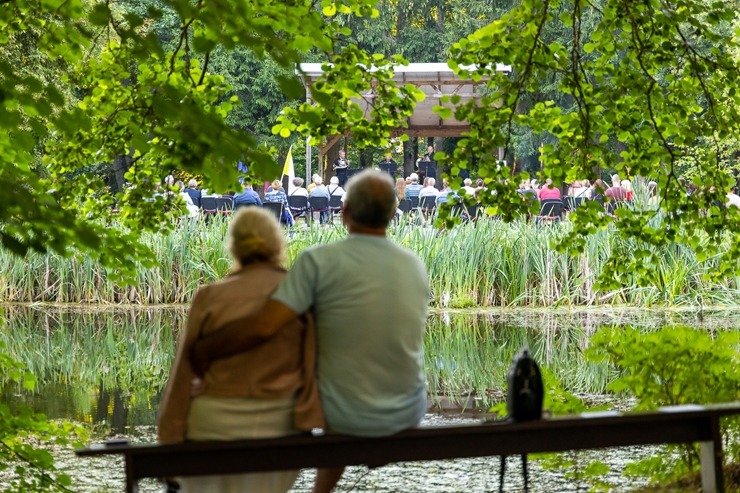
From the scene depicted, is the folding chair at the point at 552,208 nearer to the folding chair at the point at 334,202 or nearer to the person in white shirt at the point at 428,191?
the person in white shirt at the point at 428,191

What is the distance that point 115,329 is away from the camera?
539 inches

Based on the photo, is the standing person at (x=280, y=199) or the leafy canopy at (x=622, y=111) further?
the standing person at (x=280, y=199)

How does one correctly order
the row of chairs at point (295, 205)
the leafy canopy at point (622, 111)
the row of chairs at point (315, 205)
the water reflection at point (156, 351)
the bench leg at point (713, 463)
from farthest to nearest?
1. the row of chairs at point (315, 205)
2. the row of chairs at point (295, 205)
3. the water reflection at point (156, 351)
4. the leafy canopy at point (622, 111)
5. the bench leg at point (713, 463)

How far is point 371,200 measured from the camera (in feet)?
11.8

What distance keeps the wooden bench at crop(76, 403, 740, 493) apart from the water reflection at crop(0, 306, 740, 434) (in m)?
5.08

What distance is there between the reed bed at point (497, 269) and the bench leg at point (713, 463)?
9.98 metres

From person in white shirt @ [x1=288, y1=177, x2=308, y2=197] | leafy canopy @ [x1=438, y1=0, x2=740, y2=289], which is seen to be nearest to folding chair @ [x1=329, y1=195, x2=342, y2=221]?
person in white shirt @ [x1=288, y1=177, x2=308, y2=197]

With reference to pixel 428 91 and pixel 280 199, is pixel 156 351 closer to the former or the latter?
pixel 280 199

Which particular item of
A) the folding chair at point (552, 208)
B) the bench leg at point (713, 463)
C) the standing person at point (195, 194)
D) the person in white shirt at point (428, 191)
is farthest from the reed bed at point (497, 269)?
the bench leg at point (713, 463)

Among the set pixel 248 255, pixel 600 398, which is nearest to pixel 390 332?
pixel 248 255

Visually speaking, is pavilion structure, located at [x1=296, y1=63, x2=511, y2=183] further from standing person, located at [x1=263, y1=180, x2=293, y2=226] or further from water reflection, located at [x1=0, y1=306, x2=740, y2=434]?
water reflection, located at [x1=0, y1=306, x2=740, y2=434]

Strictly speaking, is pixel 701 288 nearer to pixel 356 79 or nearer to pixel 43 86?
pixel 356 79

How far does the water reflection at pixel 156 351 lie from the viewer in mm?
9773

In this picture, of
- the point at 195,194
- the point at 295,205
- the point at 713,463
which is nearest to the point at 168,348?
the point at 713,463
